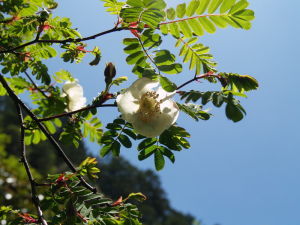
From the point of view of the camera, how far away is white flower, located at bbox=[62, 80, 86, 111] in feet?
7.95

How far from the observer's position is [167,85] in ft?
4.66

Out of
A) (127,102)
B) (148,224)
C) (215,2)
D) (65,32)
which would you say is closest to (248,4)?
(215,2)

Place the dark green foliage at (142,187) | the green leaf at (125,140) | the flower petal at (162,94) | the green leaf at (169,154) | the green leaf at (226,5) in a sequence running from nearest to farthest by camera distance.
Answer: the green leaf at (226,5)
the flower petal at (162,94)
the green leaf at (169,154)
the green leaf at (125,140)
the dark green foliage at (142,187)

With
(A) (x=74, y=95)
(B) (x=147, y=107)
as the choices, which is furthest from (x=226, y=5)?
(A) (x=74, y=95)

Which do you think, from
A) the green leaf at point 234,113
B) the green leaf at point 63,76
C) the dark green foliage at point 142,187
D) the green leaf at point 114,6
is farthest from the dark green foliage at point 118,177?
the green leaf at point 234,113

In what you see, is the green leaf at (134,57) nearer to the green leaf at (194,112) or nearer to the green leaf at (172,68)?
the green leaf at (172,68)

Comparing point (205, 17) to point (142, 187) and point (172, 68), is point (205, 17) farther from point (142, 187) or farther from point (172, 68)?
point (142, 187)

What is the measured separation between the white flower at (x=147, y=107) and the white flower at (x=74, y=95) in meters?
0.94

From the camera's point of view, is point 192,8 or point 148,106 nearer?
point 192,8

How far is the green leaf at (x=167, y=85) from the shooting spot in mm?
1412

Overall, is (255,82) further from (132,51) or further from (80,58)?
(80,58)

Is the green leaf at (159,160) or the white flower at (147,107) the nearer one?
the white flower at (147,107)

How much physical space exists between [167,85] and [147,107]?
226 millimetres

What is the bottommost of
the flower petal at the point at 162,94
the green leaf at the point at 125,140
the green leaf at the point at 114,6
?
the green leaf at the point at 125,140
